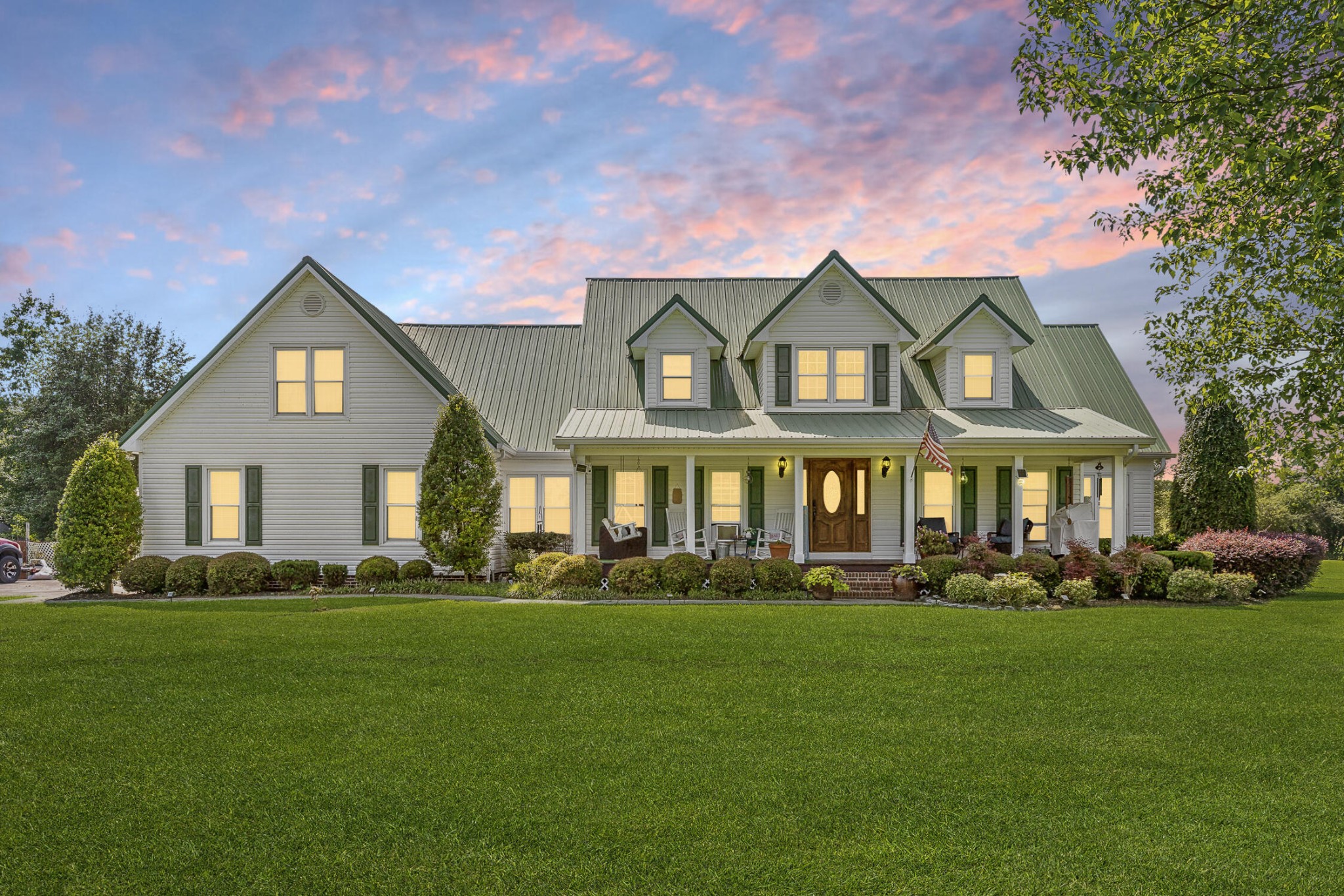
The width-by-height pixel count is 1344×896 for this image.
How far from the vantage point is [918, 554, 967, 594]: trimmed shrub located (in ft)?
46.7

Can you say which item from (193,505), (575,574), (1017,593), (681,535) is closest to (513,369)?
(681,535)

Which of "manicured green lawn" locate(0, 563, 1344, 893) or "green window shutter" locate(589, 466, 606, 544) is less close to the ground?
"green window shutter" locate(589, 466, 606, 544)

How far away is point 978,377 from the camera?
18.9m

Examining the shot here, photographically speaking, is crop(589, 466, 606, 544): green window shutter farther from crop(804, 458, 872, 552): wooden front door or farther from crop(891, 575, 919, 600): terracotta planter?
crop(891, 575, 919, 600): terracotta planter

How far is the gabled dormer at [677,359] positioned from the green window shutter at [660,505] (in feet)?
6.07

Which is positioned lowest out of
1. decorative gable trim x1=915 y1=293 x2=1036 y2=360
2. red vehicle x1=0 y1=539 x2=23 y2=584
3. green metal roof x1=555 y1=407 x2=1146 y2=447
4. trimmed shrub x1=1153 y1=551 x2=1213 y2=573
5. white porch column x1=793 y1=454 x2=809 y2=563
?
red vehicle x1=0 y1=539 x2=23 y2=584

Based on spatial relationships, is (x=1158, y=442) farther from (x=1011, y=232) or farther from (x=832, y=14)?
(x=832, y=14)

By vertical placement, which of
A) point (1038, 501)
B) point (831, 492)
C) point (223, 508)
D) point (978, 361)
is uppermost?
point (978, 361)

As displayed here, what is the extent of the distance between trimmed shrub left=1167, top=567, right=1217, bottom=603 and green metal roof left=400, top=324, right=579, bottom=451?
46.2ft

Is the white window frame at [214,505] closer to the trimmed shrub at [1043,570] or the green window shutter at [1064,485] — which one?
the trimmed shrub at [1043,570]

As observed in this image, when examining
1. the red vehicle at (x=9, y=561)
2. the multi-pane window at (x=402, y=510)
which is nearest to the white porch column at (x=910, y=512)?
the multi-pane window at (x=402, y=510)

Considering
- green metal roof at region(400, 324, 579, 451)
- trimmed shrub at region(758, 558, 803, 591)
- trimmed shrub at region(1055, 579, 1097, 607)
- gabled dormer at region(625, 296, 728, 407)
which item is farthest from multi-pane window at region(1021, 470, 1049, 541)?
green metal roof at region(400, 324, 579, 451)

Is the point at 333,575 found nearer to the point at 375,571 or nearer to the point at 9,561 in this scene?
the point at 375,571

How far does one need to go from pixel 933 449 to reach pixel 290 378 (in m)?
15.2
